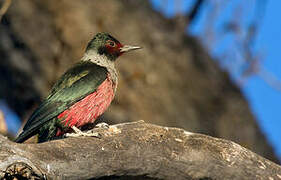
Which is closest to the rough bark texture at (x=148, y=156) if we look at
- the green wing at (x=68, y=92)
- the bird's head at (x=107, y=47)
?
the green wing at (x=68, y=92)

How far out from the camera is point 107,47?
8078 mm

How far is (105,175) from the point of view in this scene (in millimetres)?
5262

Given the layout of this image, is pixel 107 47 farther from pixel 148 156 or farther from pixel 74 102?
pixel 148 156

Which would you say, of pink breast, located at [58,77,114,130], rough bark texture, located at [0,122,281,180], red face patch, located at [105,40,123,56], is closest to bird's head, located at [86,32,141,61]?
red face patch, located at [105,40,123,56]

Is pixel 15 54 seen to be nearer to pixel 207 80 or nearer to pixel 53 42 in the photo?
pixel 53 42

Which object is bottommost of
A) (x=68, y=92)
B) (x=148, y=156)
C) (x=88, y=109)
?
(x=148, y=156)

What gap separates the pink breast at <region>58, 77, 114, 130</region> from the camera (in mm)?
6902

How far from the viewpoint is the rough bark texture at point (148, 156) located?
5.04 m

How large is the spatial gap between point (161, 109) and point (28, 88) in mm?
2068

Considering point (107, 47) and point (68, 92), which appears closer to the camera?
point (68, 92)

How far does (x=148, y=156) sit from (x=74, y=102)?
1738 mm

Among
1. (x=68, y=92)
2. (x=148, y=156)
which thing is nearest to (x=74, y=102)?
(x=68, y=92)

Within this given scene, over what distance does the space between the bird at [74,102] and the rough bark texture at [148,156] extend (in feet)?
3.46

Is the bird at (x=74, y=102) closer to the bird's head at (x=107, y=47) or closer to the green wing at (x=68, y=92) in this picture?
the green wing at (x=68, y=92)
